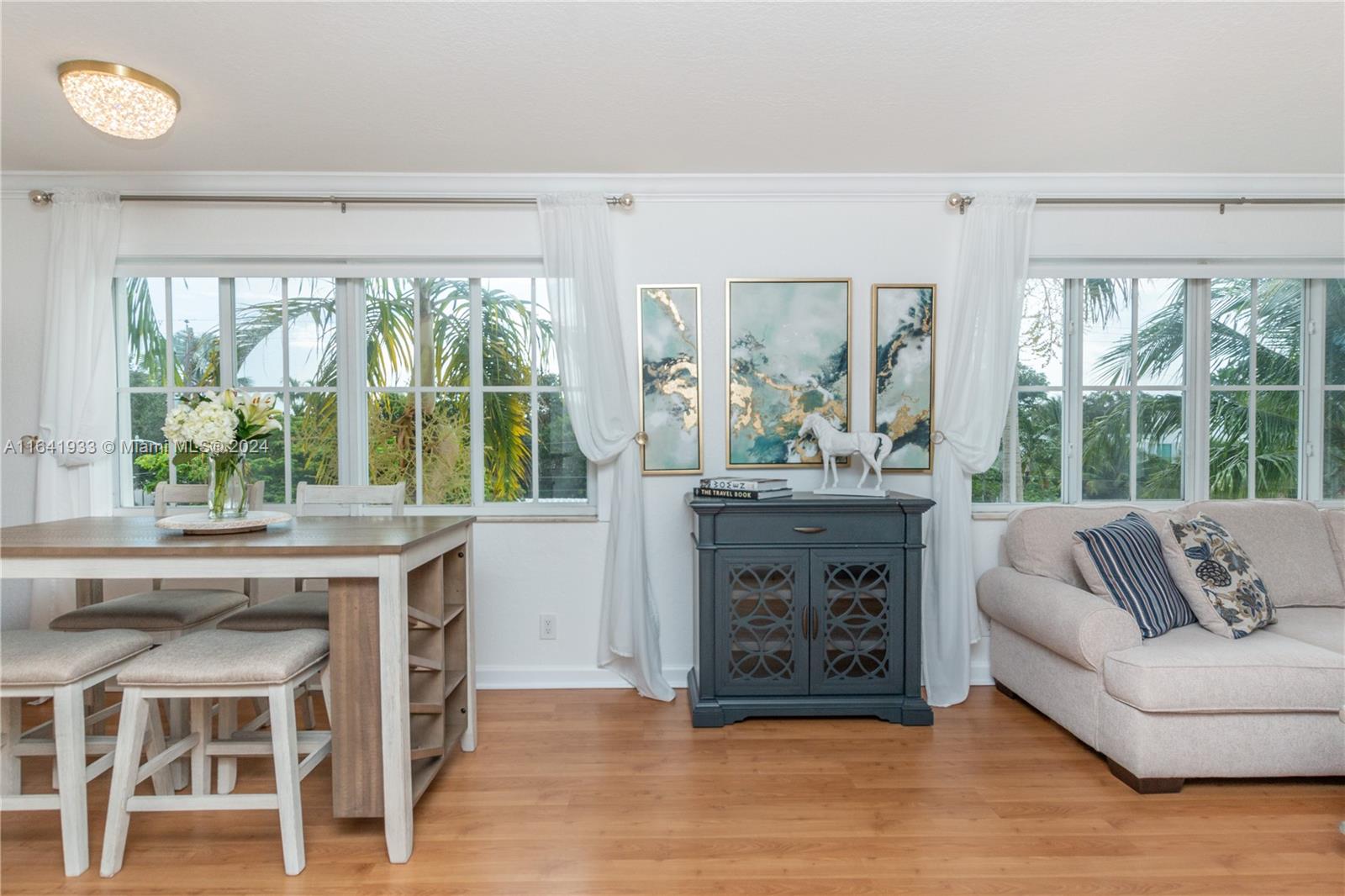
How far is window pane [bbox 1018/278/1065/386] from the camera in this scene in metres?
3.35

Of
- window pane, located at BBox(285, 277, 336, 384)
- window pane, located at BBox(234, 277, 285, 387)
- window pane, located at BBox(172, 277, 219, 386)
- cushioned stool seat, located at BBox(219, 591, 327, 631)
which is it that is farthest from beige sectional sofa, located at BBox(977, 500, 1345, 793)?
window pane, located at BBox(172, 277, 219, 386)

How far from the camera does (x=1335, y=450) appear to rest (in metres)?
3.36

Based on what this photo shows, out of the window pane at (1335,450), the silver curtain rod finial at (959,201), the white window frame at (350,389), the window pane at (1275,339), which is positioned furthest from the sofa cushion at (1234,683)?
the white window frame at (350,389)

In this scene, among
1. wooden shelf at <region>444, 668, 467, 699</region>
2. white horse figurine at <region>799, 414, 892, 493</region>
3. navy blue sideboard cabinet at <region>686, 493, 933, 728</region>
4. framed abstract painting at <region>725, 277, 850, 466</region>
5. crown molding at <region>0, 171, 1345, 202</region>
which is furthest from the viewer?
framed abstract painting at <region>725, 277, 850, 466</region>

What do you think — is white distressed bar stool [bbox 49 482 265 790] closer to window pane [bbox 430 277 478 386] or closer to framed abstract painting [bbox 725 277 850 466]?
window pane [bbox 430 277 478 386]

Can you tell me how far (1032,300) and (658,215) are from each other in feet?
5.94

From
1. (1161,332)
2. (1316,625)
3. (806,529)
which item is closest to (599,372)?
(806,529)

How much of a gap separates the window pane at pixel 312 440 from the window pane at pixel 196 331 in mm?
411

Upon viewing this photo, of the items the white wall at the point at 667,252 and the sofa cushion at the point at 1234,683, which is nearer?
the sofa cushion at the point at 1234,683

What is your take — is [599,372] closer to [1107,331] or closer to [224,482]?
[224,482]

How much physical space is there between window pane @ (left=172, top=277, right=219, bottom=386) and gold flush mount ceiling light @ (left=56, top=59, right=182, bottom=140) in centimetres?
109

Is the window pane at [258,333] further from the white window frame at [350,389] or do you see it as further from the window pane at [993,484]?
the window pane at [993,484]

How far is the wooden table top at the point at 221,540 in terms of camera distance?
1.82 m

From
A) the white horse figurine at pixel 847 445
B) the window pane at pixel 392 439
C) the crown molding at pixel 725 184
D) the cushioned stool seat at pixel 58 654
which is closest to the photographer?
the cushioned stool seat at pixel 58 654
